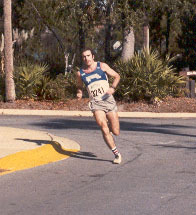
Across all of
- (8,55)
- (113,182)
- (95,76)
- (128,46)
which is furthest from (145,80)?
(113,182)

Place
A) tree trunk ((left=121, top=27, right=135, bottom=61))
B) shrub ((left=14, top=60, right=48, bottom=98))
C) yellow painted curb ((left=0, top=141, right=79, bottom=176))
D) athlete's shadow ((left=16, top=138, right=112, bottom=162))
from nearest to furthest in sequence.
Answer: yellow painted curb ((left=0, top=141, right=79, bottom=176)), athlete's shadow ((left=16, top=138, right=112, bottom=162)), shrub ((left=14, top=60, right=48, bottom=98)), tree trunk ((left=121, top=27, right=135, bottom=61))

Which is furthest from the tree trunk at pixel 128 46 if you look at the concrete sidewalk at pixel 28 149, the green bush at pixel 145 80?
the concrete sidewalk at pixel 28 149

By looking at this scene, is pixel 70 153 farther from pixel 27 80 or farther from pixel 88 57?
pixel 27 80

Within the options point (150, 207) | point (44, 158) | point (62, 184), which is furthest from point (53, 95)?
point (150, 207)

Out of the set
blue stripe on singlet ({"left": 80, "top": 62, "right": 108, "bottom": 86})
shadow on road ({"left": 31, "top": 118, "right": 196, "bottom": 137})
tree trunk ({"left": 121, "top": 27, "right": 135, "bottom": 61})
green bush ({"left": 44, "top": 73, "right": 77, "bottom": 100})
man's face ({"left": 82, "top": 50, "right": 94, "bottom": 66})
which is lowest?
green bush ({"left": 44, "top": 73, "right": 77, "bottom": 100})

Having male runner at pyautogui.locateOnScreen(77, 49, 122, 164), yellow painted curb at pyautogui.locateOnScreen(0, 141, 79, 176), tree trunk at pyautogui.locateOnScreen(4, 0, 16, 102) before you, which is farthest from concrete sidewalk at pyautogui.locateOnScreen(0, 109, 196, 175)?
tree trunk at pyautogui.locateOnScreen(4, 0, 16, 102)

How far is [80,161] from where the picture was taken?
1266cm

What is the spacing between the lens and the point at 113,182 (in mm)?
10391

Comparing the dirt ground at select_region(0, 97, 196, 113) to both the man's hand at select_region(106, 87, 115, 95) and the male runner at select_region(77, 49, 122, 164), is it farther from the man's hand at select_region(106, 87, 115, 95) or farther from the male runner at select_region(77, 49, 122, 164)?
the man's hand at select_region(106, 87, 115, 95)

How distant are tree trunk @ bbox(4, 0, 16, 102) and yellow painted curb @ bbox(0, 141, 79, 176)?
1337cm

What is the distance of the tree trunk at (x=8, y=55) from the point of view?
26.8m

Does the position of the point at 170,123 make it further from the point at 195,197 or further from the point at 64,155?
the point at 195,197

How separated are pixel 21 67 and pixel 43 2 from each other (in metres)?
14.2

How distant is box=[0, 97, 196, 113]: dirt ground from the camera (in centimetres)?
2544
